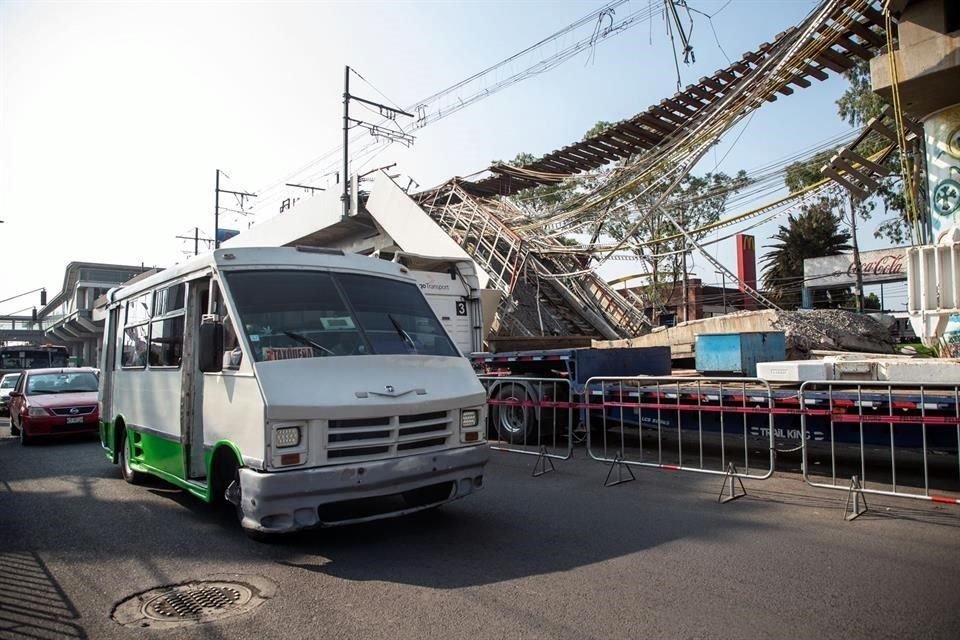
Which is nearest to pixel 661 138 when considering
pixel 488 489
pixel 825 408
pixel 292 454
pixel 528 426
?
pixel 528 426

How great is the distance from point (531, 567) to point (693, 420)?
16.2 feet

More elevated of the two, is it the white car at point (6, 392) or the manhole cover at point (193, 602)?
the white car at point (6, 392)

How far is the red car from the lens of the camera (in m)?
12.9

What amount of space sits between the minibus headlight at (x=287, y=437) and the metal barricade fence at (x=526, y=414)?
613 centimetres

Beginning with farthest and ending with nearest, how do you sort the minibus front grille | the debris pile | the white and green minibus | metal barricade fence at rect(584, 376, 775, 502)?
1. the debris pile
2. metal barricade fence at rect(584, 376, 775, 502)
3. the minibus front grille
4. the white and green minibus

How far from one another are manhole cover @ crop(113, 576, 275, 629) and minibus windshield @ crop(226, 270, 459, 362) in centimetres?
169

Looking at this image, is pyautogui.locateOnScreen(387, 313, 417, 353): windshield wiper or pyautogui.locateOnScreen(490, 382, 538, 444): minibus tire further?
pyautogui.locateOnScreen(490, 382, 538, 444): minibus tire

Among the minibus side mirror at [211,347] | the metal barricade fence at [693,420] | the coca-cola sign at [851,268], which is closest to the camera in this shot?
the minibus side mirror at [211,347]

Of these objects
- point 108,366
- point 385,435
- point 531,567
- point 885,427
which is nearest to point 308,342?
point 385,435

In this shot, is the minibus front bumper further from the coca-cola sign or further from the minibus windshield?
the coca-cola sign

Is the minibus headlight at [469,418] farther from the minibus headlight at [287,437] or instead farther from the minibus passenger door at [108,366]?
the minibus passenger door at [108,366]

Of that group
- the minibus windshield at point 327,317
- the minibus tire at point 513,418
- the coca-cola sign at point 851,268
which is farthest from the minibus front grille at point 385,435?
the coca-cola sign at point 851,268

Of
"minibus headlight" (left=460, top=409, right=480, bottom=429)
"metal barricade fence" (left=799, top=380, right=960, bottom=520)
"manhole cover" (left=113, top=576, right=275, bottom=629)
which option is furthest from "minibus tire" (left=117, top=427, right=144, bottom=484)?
"metal barricade fence" (left=799, top=380, right=960, bottom=520)

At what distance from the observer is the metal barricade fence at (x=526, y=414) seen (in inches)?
439
